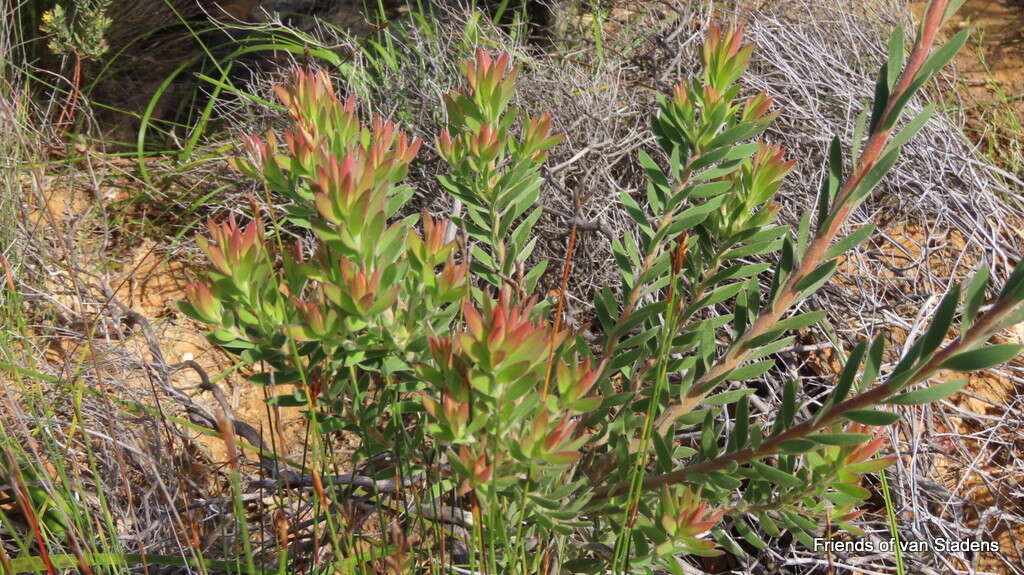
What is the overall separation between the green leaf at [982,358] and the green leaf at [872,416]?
0.08 metres

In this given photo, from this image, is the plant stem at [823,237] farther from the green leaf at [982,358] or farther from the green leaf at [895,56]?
the green leaf at [982,358]

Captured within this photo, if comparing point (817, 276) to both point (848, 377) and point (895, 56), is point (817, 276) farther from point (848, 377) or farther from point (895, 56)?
point (895, 56)

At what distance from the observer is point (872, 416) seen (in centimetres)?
86

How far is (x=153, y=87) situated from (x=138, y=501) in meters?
2.12

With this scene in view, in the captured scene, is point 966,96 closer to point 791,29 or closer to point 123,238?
point 791,29

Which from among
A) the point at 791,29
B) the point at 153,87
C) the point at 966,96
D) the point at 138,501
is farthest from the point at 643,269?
the point at 153,87

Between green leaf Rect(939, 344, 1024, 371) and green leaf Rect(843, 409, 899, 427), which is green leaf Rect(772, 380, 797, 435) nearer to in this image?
green leaf Rect(843, 409, 899, 427)

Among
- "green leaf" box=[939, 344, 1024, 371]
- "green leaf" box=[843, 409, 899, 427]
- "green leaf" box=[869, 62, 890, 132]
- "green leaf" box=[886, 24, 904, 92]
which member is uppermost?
"green leaf" box=[886, 24, 904, 92]

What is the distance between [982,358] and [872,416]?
14 cm

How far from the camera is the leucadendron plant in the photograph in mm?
921

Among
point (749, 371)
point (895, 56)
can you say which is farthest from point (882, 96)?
point (749, 371)

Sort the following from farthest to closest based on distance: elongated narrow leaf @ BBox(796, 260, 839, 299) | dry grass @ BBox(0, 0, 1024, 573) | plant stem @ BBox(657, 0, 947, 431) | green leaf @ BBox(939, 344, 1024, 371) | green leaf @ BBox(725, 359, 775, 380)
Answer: dry grass @ BBox(0, 0, 1024, 573) → green leaf @ BBox(725, 359, 775, 380) → elongated narrow leaf @ BBox(796, 260, 839, 299) → plant stem @ BBox(657, 0, 947, 431) → green leaf @ BBox(939, 344, 1024, 371)

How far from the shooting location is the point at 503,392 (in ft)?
3.12

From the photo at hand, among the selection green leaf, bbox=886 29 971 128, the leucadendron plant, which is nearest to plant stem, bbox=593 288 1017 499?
the leucadendron plant
